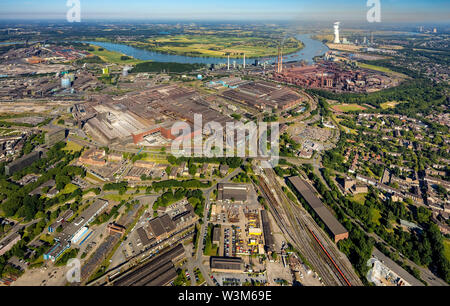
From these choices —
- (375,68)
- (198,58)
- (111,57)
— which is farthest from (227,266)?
(111,57)

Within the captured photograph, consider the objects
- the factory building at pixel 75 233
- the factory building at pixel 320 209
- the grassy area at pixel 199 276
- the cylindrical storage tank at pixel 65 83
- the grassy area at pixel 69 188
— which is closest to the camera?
the grassy area at pixel 199 276

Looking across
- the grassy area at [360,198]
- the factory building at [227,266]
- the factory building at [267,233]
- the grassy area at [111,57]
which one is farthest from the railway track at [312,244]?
the grassy area at [111,57]

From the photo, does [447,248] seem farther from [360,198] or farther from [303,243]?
[303,243]

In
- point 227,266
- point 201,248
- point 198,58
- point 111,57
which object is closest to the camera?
point 227,266

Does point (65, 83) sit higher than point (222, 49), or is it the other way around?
point (222, 49)

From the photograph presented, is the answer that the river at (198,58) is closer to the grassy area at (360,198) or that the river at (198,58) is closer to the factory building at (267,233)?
the grassy area at (360,198)

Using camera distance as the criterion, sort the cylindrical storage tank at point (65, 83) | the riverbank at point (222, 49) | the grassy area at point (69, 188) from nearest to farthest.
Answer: the grassy area at point (69, 188)
the cylindrical storage tank at point (65, 83)
the riverbank at point (222, 49)

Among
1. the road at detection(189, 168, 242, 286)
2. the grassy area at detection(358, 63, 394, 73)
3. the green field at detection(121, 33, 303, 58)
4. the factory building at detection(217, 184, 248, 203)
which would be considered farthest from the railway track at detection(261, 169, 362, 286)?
the green field at detection(121, 33, 303, 58)
